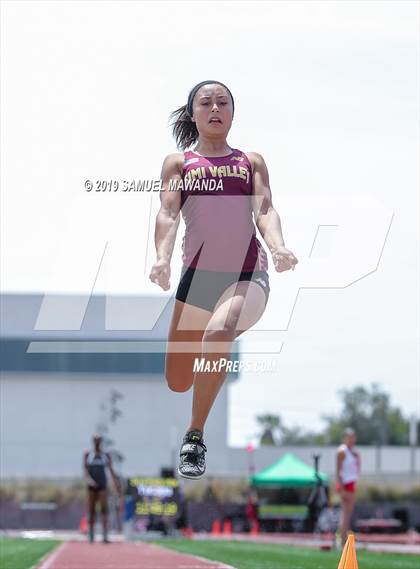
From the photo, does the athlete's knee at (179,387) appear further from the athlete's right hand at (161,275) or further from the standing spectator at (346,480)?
the standing spectator at (346,480)

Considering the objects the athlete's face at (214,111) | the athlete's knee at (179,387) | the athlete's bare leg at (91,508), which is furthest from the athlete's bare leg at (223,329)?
the athlete's bare leg at (91,508)

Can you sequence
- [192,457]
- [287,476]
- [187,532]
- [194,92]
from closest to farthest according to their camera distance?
[192,457] < [194,92] < [187,532] < [287,476]

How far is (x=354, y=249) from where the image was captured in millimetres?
9547

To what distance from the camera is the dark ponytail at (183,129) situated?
771 centimetres

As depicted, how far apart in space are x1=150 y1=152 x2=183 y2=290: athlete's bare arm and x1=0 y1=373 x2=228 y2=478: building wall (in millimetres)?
51157

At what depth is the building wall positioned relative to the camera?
5975cm

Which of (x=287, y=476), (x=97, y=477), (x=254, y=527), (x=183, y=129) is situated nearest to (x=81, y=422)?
(x=287, y=476)

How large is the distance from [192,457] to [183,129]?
201cm

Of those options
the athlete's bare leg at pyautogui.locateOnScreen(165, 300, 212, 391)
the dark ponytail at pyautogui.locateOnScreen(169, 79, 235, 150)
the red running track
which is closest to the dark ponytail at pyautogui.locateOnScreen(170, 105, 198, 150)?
the dark ponytail at pyautogui.locateOnScreen(169, 79, 235, 150)

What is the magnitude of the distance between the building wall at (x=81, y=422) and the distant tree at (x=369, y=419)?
44.2 m

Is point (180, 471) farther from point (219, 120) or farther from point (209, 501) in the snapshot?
point (209, 501)

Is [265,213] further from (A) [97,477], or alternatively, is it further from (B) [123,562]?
(A) [97,477]

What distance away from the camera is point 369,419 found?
11525 cm

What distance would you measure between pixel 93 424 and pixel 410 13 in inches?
2049
